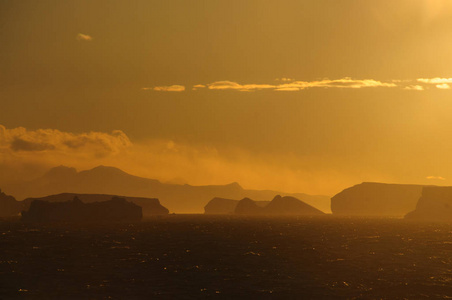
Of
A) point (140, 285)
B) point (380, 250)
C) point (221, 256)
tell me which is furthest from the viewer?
point (380, 250)

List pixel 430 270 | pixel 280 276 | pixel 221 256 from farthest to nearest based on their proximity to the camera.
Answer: pixel 221 256
pixel 430 270
pixel 280 276

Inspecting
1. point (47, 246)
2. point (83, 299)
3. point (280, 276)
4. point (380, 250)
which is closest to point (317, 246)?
point (380, 250)

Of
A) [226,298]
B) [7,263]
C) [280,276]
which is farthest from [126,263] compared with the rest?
[226,298]

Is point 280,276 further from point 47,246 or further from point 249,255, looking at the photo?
point 47,246

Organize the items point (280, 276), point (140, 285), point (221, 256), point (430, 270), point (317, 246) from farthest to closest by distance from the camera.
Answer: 1. point (317, 246)
2. point (221, 256)
3. point (430, 270)
4. point (280, 276)
5. point (140, 285)

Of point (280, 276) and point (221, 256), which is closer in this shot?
point (280, 276)

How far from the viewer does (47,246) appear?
93688 mm

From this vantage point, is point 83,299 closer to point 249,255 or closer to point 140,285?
point 140,285

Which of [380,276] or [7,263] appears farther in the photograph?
[7,263]

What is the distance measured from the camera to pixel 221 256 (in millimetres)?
80688

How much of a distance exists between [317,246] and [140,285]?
52277 millimetres

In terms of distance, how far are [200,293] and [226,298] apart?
320cm

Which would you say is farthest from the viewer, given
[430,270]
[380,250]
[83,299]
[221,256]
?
[380,250]

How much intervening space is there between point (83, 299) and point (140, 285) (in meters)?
8.38
